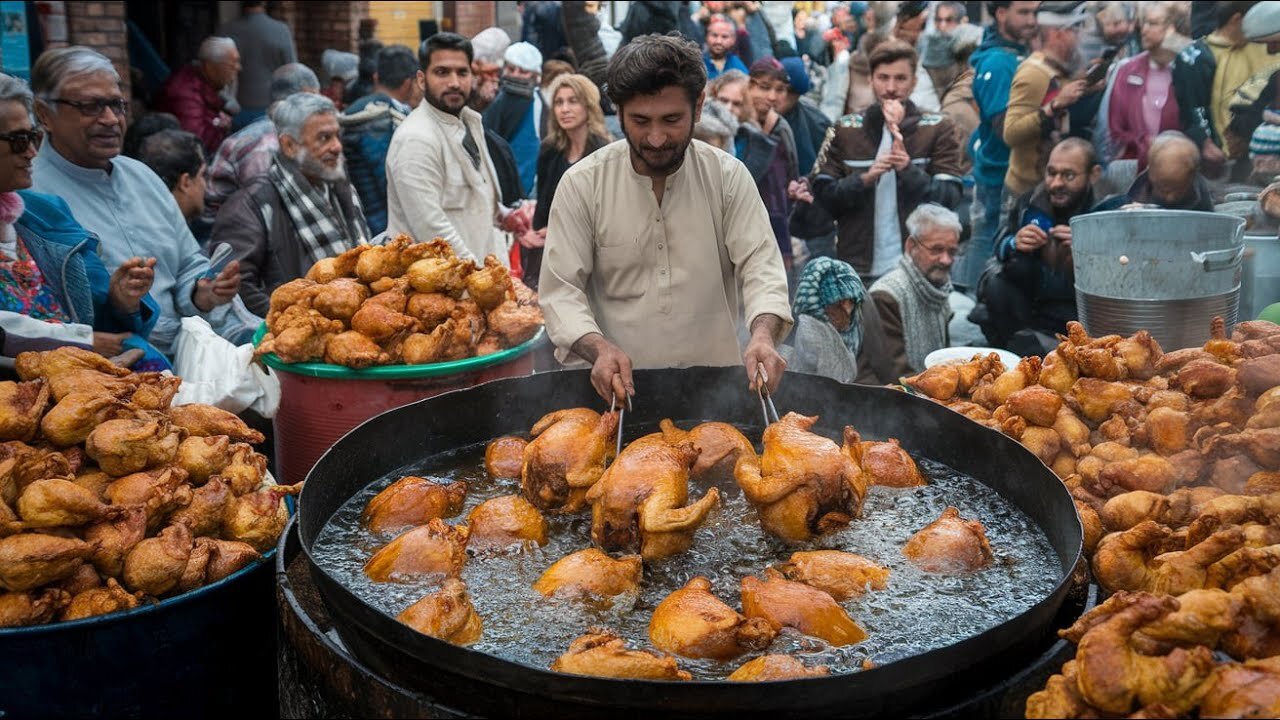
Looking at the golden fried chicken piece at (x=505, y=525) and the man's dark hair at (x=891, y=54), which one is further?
the man's dark hair at (x=891, y=54)

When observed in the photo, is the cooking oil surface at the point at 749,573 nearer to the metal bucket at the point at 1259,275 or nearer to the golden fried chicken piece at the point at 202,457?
the golden fried chicken piece at the point at 202,457

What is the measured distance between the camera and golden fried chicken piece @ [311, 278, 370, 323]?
4141 mm

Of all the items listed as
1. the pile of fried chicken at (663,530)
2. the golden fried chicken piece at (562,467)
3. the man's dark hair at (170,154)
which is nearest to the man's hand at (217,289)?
the man's dark hair at (170,154)

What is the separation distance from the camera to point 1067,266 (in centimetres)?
634

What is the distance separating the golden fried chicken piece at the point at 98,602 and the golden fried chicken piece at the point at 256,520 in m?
0.36

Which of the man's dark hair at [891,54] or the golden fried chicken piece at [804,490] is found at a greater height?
the man's dark hair at [891,54]

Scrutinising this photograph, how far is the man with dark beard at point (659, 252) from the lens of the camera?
3.54m

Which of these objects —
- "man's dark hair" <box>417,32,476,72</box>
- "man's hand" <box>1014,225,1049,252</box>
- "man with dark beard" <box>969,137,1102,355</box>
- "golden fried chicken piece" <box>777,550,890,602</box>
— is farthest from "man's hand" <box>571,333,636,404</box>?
"man's hand" <box>1014,225,1049,252</box>

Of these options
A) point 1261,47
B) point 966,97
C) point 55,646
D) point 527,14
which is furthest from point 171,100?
point 1261,47

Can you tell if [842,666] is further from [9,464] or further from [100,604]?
[9,464]

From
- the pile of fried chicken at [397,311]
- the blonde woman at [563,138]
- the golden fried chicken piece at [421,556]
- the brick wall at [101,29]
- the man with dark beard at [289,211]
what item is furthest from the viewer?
the brick wall at [101,29]

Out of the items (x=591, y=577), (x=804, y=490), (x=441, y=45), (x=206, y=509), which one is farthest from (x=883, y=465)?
(x=441, y=45)

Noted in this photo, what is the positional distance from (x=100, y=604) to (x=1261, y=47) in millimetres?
7170

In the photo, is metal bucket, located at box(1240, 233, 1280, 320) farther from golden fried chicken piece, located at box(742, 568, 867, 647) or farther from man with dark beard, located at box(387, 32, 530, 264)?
man with dark beard, located at box(387, 32, 530, 264)
